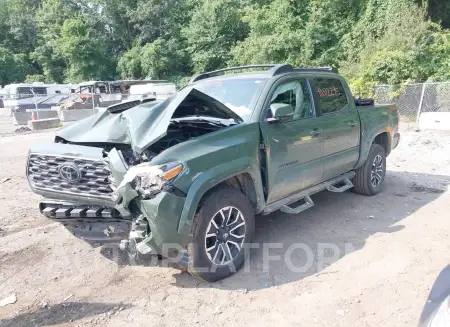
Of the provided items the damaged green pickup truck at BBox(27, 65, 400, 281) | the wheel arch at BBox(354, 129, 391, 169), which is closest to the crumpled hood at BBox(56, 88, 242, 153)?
the damaged green pickup truck at BBox(27, 65, 400, 281)

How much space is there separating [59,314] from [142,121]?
1.78m

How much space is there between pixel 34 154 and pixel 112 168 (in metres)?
1.08

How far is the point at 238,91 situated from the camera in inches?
179

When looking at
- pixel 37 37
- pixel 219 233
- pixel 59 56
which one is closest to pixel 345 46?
pixel 219 233

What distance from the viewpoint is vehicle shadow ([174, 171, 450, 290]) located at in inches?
150

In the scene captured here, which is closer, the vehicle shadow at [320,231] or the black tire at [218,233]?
the black tire at [218,233]

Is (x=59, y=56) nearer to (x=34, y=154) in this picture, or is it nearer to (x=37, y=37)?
(x=37, y=37)

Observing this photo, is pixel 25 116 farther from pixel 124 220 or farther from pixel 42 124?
pixel 124 220

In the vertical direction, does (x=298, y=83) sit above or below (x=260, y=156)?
above

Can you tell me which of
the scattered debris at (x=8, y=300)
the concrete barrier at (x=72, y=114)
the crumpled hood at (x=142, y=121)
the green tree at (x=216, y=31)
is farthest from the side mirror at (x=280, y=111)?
the green tree at (x=216, y=31)

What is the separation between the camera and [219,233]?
3680 mm

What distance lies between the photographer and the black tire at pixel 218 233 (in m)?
3.46

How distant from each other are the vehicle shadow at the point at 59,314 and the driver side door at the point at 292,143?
197cm

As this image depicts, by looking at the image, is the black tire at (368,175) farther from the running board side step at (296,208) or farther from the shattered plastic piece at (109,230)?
→ the shattered plastic piece at (109,230)
